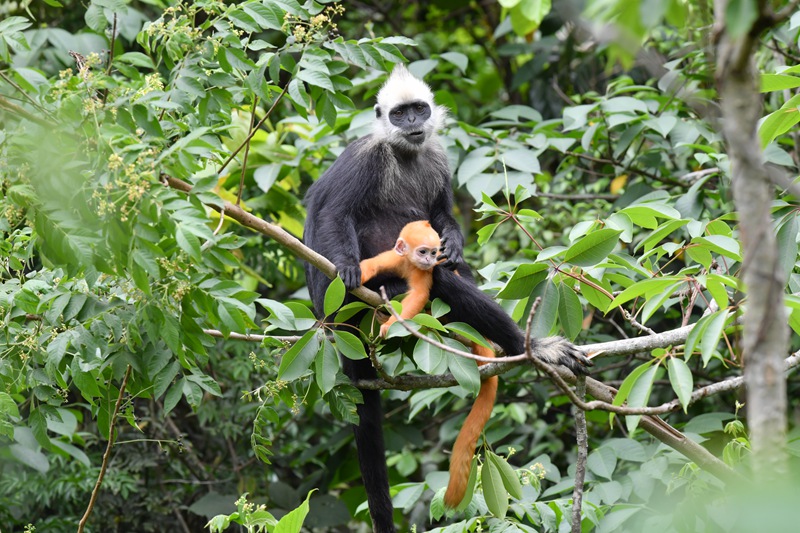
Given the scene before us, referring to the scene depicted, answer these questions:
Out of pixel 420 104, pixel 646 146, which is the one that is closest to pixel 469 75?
pixel 646 146

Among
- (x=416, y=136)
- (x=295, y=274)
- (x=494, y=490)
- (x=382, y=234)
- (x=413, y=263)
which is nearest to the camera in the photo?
(x=494, y=490)

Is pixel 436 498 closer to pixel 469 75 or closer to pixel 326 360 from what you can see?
pixel 326 360

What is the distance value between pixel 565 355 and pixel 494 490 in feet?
2.11

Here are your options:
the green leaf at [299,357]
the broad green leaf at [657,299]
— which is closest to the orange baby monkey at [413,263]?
the green leaf at [299,357]

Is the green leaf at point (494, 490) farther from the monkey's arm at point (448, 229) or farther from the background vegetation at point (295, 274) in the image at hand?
the monkey's arm at point (448, 229)

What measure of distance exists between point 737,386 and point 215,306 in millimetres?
1639

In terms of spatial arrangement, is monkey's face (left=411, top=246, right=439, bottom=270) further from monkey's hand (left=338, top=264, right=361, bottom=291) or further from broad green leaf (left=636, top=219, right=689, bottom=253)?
broad green leaf (left=636, top=219, right=689, bottom=253)

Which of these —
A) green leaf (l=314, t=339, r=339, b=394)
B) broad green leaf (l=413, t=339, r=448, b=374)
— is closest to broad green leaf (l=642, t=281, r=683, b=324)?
broad green leaf (l=413, t=339, r=448, b=374)

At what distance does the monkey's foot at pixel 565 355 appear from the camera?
10.7 ft

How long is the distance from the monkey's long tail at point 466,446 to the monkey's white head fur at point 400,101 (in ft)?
4.65

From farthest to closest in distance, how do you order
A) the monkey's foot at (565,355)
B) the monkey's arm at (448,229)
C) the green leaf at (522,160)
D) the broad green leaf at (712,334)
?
the green leaf at (522,160), the monkey's arm at (448,229), the monkey's foot at (565,355), the broad green leaf at (712,334)

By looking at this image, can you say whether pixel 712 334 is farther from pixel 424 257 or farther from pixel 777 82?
pixel 424 257

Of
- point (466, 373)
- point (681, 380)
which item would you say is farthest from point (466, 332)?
point (681, 380)

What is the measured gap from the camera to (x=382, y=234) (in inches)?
163
